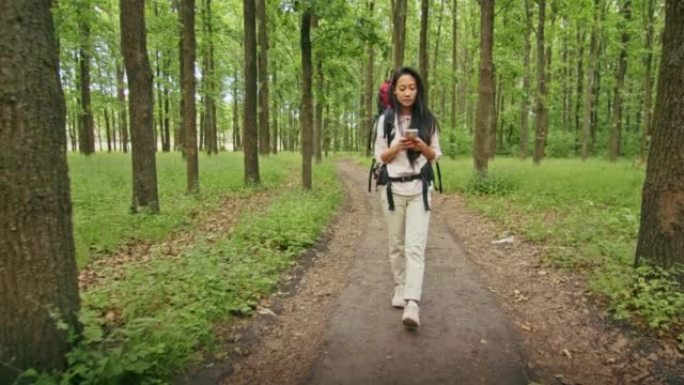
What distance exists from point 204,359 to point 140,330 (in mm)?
657

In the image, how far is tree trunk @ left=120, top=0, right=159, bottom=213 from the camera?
9.31 m

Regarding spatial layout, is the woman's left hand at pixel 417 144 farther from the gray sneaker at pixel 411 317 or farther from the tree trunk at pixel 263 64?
the tree trunk at pixel 263 64

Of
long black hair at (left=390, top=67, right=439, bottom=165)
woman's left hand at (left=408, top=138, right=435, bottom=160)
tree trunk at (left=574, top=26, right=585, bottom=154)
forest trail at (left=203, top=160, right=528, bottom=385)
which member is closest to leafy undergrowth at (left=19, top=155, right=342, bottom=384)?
forest trail at (left=203, top=160, right=528, bottom=385)

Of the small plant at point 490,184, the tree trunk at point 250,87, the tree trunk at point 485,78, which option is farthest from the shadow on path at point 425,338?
the tree trunk at point 250,87

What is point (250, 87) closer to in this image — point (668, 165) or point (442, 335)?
point (442, 335)

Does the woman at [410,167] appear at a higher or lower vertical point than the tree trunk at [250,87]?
lower

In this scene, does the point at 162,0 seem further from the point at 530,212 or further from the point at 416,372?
the point at 416,372

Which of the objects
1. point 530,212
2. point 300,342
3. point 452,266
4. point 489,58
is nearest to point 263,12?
point 489,58

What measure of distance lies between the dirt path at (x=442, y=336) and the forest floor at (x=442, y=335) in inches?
0.4

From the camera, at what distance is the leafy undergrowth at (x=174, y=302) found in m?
3.23

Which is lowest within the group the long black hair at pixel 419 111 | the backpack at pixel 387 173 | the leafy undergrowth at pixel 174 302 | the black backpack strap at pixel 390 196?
the leafy undergrowth at pixel 174 302

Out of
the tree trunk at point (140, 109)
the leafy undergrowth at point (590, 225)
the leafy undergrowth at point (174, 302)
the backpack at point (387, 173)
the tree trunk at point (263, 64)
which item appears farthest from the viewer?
the tree trunk at point (263, 64)

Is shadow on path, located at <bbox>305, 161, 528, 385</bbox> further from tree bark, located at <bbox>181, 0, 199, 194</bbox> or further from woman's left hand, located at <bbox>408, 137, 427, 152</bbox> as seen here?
tree bark, located at <bbox>181, 0, 199, 194</bbox>

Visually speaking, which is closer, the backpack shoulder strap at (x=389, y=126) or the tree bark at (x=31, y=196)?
Result: the tree bark at (x=31, y=196)
